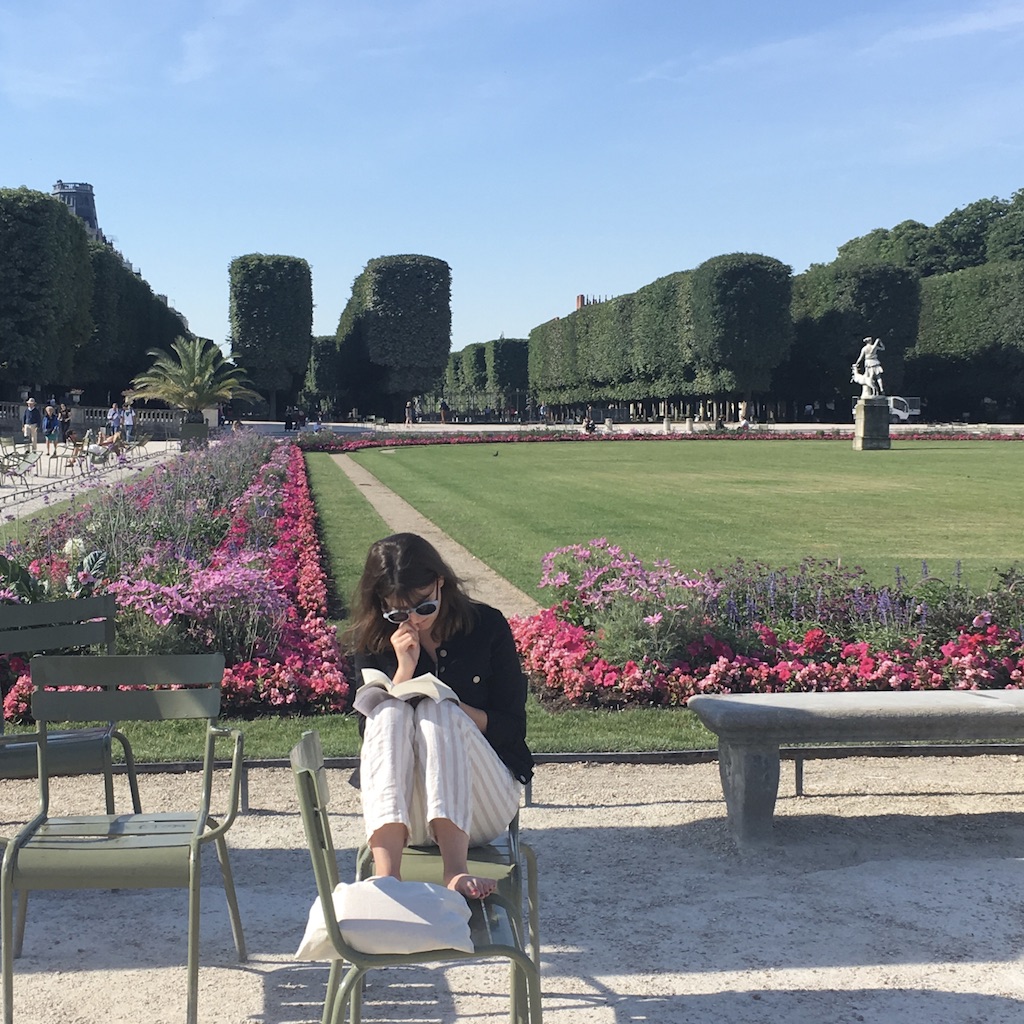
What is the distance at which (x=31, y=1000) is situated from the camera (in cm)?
277

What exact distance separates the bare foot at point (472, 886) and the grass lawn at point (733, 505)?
670 cm

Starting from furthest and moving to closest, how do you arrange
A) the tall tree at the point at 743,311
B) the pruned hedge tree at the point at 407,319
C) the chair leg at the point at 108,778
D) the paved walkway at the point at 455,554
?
the pruned hedge tree at the point at 407,319, the tall tree at the point at 743,311, the paved walkway at the point at 455,554, the chair leg at the point at 108,778

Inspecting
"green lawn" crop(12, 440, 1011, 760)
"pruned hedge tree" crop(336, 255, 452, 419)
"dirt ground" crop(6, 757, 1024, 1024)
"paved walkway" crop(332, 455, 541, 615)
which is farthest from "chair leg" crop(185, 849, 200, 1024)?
"pruned hedge tree" crop(336, 255, 452, 419)

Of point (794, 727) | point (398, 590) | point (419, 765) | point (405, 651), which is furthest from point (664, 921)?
point (398, 590)

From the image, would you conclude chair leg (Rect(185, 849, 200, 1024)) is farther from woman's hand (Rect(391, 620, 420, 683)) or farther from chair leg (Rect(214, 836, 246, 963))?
woman's hand (Rect(391, 620, 420, 683))

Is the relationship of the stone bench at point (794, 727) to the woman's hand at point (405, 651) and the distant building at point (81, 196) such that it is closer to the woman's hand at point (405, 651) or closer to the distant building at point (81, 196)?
the woman's hand at point (405, 651)

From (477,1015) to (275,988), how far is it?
1.69 feet

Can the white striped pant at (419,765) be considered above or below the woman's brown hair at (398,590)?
below

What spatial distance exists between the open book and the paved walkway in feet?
4.58

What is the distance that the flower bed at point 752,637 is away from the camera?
5.51m

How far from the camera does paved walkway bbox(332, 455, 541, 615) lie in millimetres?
8289

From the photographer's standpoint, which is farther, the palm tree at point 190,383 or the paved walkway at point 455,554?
the palm tree at point 190,383

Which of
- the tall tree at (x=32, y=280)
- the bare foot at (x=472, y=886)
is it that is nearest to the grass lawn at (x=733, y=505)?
the bare foot at (x=472, y=886)

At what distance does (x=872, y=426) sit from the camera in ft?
99.1
